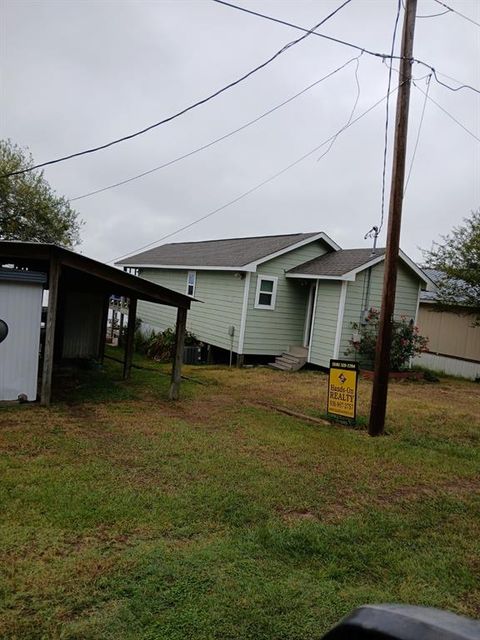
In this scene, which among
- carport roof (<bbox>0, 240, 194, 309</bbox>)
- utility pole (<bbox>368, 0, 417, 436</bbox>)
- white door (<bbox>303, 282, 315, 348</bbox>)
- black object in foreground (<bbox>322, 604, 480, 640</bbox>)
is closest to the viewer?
black object in foreground (<bbox>322, 604, 480, 640</bbox>)

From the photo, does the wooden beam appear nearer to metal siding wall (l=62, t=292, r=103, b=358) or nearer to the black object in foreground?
metal siding wall (l=62, t=292, r=103, b=358)

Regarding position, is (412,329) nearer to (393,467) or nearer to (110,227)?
(393,467)

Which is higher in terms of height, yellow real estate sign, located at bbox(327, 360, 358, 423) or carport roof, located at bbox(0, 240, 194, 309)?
carport roof, located at bbox(0, 240, 194, 309)

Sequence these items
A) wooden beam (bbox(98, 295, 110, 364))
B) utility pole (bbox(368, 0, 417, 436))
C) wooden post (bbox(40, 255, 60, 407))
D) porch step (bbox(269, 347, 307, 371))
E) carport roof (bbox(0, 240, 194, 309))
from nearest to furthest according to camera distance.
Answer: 1. utility pole (bbox(368, 0, 417, 436))
2. carport roof (bbox(0, 240, 194, 309))
3. wooden post (bbox(40, 255, 60, 407))
4. wooden beam (bbox(98, 295, 110, 364))
5. porch step (bbox(269, 347, 307, 371))

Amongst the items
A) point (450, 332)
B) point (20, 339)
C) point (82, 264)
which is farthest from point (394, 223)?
point (450, 332)

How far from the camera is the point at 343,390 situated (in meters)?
8.89

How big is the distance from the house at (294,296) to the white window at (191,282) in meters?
0.82

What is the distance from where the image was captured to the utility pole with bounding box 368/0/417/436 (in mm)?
7672

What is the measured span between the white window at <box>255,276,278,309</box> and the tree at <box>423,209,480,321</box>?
5.88m

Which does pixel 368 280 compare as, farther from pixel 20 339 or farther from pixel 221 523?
pixel 221 523

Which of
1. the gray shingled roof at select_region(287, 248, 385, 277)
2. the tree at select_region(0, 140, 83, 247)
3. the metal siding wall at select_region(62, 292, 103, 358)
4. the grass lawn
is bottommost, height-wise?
the grass lawn

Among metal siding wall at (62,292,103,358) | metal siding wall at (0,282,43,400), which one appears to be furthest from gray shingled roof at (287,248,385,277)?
metal siding wall at (0,282,43,400)

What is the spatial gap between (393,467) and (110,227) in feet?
114

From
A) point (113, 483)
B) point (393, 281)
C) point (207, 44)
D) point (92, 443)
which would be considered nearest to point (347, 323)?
point (393, 281)
